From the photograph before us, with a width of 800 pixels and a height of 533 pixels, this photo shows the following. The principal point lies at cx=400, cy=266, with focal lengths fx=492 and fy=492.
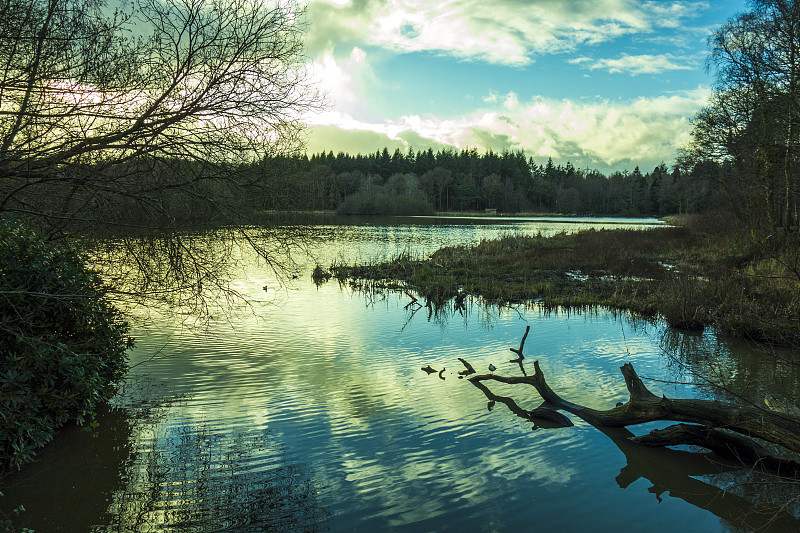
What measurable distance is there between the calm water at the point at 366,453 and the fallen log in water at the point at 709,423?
0.74 feet

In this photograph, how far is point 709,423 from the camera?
19.7 feet

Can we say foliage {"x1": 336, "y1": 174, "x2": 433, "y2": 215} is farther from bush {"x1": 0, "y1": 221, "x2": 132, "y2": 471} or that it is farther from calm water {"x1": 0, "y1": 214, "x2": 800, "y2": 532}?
bush {"x1": 0, "y1": 221, "x2": 132, "y2": 471}

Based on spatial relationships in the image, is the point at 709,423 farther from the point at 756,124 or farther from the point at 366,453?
the point at 756,124

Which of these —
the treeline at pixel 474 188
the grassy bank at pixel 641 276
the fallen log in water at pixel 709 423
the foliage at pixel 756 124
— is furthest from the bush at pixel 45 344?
the treeline at pixel 474 188

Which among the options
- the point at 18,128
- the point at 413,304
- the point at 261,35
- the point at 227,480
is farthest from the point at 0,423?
the point at 413,304

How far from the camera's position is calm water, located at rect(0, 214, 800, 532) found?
4.82 m

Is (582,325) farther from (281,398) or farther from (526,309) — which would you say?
(281,398)

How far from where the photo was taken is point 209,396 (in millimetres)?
7719

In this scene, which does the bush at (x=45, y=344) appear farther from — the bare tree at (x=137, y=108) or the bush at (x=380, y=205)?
the bush at (x=380, y=205)

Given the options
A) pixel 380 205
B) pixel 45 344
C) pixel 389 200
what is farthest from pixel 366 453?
pixel 389 200

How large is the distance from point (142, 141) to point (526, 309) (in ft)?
39.4

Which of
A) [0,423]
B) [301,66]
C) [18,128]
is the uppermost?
[301,66]

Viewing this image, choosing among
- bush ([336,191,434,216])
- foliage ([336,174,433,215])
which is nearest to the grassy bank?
bush ([336,191,434,216])

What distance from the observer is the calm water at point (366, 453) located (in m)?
4.82
